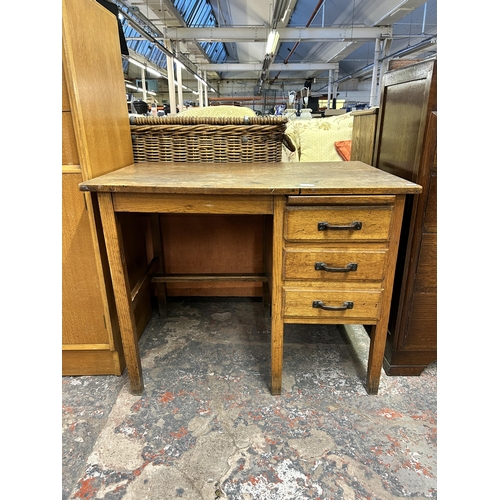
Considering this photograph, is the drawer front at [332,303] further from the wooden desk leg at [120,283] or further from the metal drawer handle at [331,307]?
the wooden desk leg at [120,283]

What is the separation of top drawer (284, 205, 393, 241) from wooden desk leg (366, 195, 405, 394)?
0.03 m

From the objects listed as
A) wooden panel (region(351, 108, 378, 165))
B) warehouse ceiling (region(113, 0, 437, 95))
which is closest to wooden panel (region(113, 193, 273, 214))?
wooden panel (region(351, 108, 378, 165))

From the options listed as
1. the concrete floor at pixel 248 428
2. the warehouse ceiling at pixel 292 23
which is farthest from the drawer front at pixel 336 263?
the warehouse ceiling at pixel 292 23

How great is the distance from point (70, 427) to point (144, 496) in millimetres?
448

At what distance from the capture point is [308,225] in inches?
45.9

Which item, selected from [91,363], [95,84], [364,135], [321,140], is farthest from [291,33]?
[91,363]

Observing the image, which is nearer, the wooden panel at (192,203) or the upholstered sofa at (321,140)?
the wooden panel at (192,203)

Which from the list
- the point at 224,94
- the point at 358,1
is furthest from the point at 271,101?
the point at 358,1

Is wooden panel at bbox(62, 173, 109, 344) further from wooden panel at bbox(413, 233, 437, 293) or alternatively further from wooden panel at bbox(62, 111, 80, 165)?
wooden panel at bbox(413, 233, 437, 293)

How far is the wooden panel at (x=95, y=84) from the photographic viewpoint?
1138 millimetres

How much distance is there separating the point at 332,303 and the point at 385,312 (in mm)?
208

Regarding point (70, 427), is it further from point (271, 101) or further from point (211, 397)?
point (271, 101)

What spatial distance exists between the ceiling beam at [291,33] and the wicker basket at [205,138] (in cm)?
651

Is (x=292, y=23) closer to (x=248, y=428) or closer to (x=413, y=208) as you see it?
(x=413, y=208)
